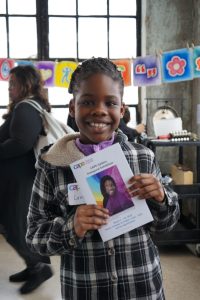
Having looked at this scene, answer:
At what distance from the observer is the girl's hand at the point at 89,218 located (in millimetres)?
773

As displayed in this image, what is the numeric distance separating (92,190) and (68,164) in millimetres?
104

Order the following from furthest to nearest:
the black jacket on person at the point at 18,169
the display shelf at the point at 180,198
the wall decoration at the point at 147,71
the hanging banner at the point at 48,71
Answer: the hanging banner at the point at 48,71, the wall decoration at the point at 147,71, the display shelf at the point at 180,198, the black jacket on person at the point at 18,169

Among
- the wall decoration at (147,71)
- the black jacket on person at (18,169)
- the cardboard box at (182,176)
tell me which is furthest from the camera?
the wall decoration at (147,71)

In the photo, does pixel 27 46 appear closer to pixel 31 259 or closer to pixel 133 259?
pixel 31 259

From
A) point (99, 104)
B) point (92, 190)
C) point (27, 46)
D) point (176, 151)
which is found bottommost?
point (176, 151)

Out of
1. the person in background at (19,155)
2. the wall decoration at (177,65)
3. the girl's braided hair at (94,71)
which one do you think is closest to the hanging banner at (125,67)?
the wall decoration at (177,65)

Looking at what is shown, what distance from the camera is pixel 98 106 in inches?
32.6

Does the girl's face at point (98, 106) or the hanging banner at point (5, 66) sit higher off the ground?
the hanging banner at point (5, 66)

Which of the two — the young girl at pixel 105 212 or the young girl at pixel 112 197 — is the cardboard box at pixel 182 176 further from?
the young girl at pixel 112 197

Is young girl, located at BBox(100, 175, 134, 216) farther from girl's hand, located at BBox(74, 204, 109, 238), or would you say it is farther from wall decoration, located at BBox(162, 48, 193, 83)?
wall decoration, located at BBox(162, 48, 193, 83)

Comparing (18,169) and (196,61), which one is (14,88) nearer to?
(18,169)

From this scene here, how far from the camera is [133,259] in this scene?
879 mm

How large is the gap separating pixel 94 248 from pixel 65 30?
312 cm

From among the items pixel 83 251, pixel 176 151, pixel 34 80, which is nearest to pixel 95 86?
pixel 83 251
